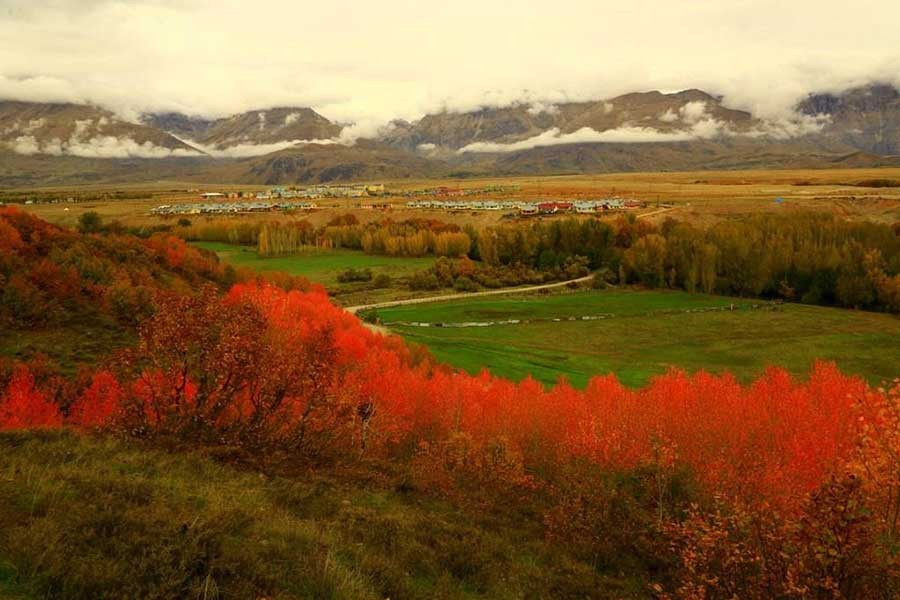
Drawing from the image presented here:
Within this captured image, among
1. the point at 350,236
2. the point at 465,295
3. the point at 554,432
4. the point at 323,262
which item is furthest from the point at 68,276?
the point at 350,236

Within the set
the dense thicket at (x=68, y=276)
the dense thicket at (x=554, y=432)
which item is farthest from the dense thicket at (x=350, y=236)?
the dense thicket at (x=554, y=432)

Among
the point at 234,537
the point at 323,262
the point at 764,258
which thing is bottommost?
the point at 323,262

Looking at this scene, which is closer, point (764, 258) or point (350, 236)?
point (764, 258)

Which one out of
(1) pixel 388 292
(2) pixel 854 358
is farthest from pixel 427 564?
(1) pixel 388 292

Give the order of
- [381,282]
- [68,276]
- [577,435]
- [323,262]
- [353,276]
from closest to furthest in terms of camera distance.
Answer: [577,435], [68,276], [381,282], [353,276], [323,262]

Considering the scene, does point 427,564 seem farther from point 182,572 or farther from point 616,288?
point 616,288

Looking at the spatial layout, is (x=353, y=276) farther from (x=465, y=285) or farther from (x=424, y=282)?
(x=465, y=285)

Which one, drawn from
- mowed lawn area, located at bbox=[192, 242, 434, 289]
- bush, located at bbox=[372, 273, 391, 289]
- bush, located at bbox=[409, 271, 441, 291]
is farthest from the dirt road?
mowed lawn area, located at bbox=[192, 242, 434, 289]
